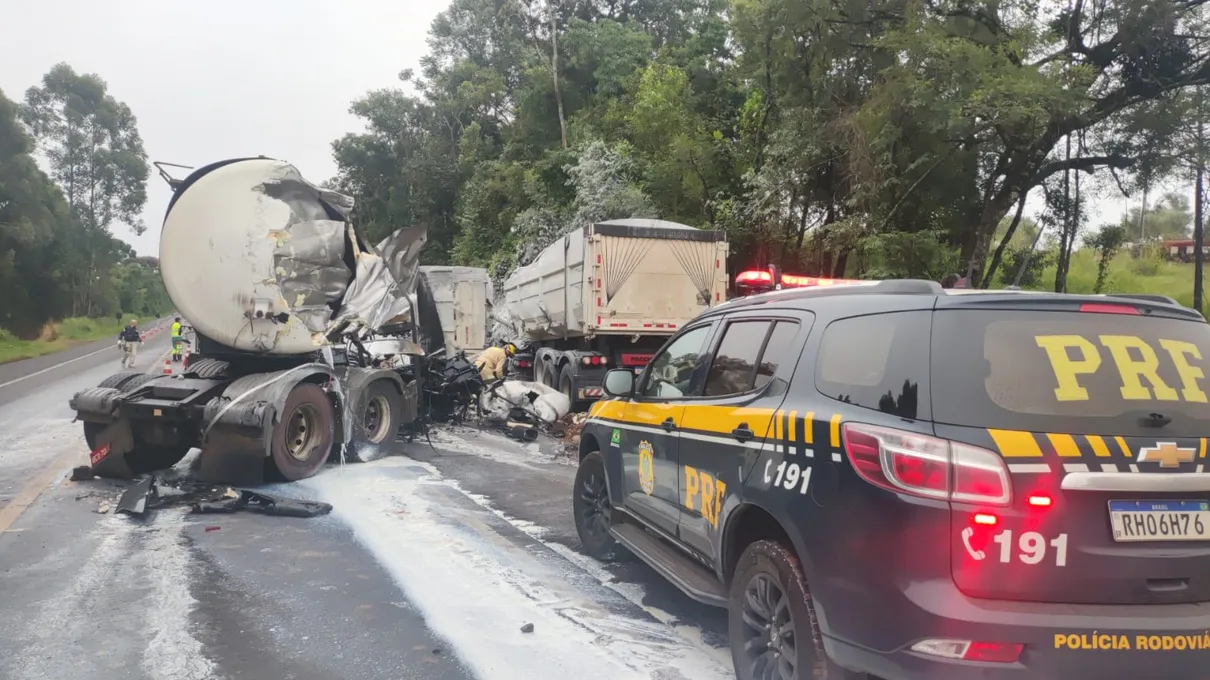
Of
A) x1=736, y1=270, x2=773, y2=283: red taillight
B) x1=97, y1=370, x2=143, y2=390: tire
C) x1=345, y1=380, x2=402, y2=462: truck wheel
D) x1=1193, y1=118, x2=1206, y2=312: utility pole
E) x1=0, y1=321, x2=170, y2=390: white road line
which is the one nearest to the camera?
x1=736, y1=270, x2=773, y2=283: red taillight

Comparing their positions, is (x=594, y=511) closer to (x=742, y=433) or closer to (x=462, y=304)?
(x=742, y=433)

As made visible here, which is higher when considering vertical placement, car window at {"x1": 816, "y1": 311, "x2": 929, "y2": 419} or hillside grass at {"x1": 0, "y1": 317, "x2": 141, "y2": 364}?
car window at {"x1": 816, "y1": 311, "x2": 929, "y2": 419}

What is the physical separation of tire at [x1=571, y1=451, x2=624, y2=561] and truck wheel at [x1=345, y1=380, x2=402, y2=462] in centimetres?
400

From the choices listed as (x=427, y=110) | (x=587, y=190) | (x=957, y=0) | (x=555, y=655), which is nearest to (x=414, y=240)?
(x=555, y=655)

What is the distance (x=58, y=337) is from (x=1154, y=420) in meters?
49.2

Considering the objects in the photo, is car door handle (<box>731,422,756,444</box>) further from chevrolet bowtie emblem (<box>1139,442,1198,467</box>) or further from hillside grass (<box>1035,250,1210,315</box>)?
hillside grass (<box>1035,250,1210,315</box>)

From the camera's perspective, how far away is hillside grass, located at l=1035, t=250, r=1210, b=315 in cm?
1959

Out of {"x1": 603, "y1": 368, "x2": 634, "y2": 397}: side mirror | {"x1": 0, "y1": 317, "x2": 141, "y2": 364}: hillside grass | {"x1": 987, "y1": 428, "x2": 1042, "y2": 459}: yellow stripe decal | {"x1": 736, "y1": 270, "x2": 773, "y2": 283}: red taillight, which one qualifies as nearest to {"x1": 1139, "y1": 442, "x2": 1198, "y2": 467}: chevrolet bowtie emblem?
{"x1": 987, "y1": 428, "x2": 1042, "y2": 459}: yellow stripe decal

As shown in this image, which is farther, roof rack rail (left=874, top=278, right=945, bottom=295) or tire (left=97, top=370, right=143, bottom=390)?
tire (left=97, top=370, right=143, bottom=390)

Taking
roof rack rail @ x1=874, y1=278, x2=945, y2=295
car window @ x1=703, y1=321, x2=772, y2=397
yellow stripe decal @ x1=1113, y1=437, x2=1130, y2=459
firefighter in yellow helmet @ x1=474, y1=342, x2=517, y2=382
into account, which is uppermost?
roof rack rail @ x1=874, y1=278, x2=945, y2=295

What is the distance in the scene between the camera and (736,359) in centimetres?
395

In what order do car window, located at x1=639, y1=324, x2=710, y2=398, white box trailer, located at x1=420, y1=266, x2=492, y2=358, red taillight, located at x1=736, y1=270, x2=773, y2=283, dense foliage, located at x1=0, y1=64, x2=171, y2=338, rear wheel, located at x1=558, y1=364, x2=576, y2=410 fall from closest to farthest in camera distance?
car window, located at x1=639, y1=324, x2=710, y2=398
red taillight, located at x1=736, y1=270, x2=773, y2=283
rear wheel, located at x1=558, y1=364, x2=576, y2=410
white box trailer, located at x1=420, y1=266, x2=492, y2=358
dense foliage, located at x1=0, y1=64, x2=171, y2=338

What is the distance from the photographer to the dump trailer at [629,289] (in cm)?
1344

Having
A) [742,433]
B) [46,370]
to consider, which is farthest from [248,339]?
[46,370]
